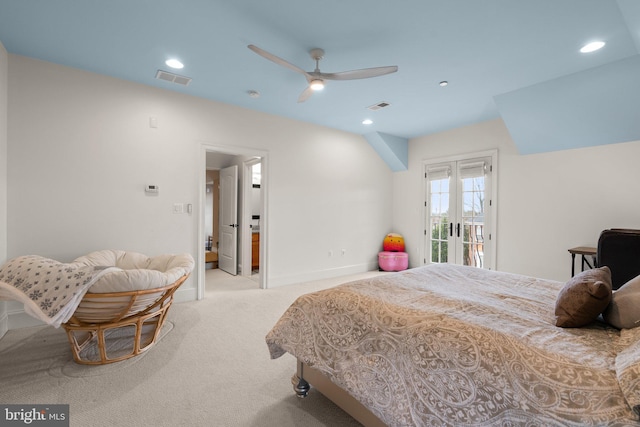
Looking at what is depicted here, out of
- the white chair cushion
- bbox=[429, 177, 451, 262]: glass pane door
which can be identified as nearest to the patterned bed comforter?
the white chair cushion

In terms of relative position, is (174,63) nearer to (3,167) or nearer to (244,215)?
(3,167)

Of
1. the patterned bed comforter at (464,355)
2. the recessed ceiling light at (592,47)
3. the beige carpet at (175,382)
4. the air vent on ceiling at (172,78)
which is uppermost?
the recessed ceiling light at (592,47)

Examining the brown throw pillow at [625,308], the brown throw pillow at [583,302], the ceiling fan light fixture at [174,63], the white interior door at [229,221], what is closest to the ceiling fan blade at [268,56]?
the ceiling fan light fixture at [174,63]

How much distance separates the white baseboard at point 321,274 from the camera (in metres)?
4.48

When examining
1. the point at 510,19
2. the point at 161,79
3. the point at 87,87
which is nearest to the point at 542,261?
the point at 510,19

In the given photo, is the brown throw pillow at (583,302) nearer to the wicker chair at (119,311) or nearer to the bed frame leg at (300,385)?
the bed frame leg at (300,385)

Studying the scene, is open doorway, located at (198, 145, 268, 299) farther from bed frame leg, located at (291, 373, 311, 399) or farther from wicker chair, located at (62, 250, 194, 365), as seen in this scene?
bed frame leg, located at (291, 373, 311, 399)

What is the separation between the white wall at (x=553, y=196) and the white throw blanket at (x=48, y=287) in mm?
5179

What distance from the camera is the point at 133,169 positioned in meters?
3.38

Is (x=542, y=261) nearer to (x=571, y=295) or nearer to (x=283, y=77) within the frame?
(x=571, y=295)

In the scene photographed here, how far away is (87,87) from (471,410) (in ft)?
14.2

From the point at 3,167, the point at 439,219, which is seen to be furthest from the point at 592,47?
the point at 3,167

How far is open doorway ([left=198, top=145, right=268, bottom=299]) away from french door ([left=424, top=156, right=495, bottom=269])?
10.6ft

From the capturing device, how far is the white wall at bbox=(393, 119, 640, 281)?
3539 millimetres
